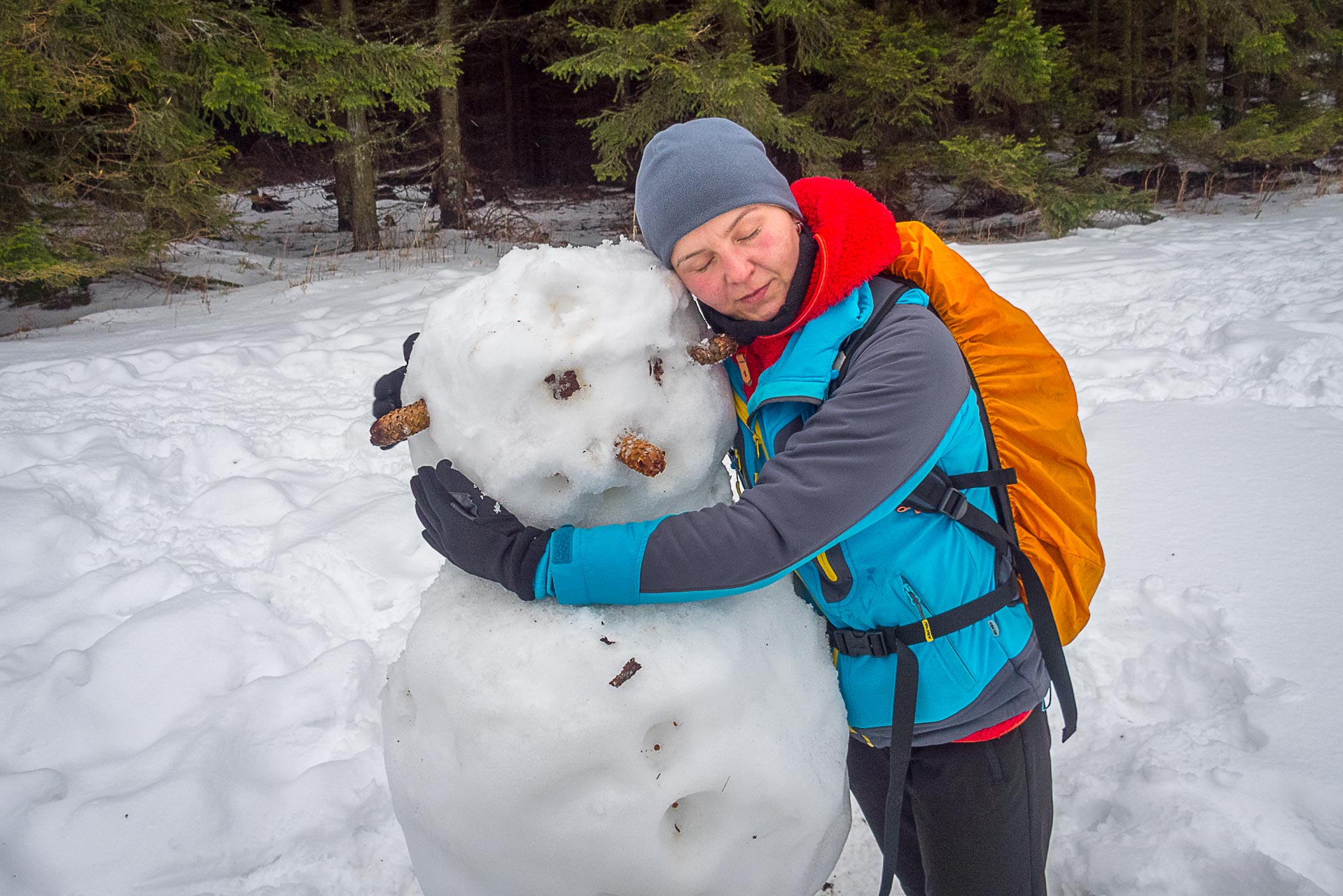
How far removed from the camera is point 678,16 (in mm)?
6734

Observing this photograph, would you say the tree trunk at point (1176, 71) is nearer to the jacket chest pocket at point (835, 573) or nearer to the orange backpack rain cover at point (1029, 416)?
the orange backpack rain cover at point (1029, 416)

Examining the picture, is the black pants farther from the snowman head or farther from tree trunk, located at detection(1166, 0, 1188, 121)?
tree trunk, located at detection(1166, 0, 1188, 121)

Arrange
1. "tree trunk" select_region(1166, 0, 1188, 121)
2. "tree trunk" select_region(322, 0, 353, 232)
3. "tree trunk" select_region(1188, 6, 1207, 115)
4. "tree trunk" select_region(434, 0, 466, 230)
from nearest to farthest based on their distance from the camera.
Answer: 1. "tree trunk" select_region(322, 0, 353, 232)
2. "tree trunk" select_region(434, 0, 466, 230)
3. "tree trunk" select_region(1166, 0, 1188, 121)
4. "tree trunk" select_region(1188, 6, 1207, 115)

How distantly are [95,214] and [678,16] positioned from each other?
17.2 ft

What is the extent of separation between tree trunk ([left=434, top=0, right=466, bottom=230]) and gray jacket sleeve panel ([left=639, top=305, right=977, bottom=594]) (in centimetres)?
939

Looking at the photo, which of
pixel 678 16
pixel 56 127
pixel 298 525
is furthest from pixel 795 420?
pixel 56 127

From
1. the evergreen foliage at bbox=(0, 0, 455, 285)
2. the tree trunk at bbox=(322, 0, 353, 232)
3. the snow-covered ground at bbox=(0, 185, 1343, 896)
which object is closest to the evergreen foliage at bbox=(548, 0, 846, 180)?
the evergreen foliage at bbox=(0, 0, 455, 285)

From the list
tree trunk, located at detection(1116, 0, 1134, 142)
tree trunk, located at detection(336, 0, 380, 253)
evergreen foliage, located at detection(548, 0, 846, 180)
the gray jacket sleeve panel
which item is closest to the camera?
the gray jacket sleeve panel

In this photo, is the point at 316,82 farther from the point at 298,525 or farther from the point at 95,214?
the point at 298,525

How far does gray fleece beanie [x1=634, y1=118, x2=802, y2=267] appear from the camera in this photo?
54.8 inches

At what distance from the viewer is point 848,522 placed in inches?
46.3

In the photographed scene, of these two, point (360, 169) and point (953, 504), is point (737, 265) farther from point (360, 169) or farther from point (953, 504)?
point (360, 169)

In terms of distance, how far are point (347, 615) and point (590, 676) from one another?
2051mm

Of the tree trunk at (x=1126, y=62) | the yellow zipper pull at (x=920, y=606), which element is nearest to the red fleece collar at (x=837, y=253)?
the yellow zipper pull at (x=920, y=606)
